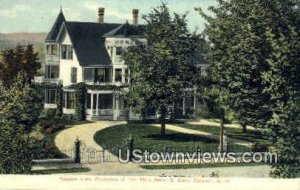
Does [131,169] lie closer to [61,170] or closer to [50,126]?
[61,170]

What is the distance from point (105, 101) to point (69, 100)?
0.59m

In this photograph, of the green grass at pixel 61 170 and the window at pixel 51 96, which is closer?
the green grass at pixel 61 170

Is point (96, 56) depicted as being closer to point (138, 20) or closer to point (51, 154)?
point (138, 20)

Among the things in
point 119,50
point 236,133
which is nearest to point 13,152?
point 119,50

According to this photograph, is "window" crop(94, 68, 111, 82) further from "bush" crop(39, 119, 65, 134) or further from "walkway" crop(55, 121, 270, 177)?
"bush" crop(39, 119, 65, 134)

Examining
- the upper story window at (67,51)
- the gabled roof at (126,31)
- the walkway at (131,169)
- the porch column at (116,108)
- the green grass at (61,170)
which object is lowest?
the green grass at (61,170)

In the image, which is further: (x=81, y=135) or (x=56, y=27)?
(x=81, y=135)

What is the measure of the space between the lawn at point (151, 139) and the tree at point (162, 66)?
168 millimetres

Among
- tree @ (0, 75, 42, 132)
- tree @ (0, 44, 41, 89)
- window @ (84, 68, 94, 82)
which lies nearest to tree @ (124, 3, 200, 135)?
window @ (84, 68, 94, 82)

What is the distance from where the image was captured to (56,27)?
1001cm

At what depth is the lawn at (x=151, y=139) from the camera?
1012cm

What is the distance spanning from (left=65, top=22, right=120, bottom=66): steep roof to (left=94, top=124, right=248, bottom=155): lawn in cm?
113

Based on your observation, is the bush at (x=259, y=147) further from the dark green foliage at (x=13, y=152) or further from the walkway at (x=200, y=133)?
the dark green foliage at (x=13, y=152)

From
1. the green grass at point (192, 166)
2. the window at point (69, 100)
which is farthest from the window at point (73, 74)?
the green grass at point (192, 166)
